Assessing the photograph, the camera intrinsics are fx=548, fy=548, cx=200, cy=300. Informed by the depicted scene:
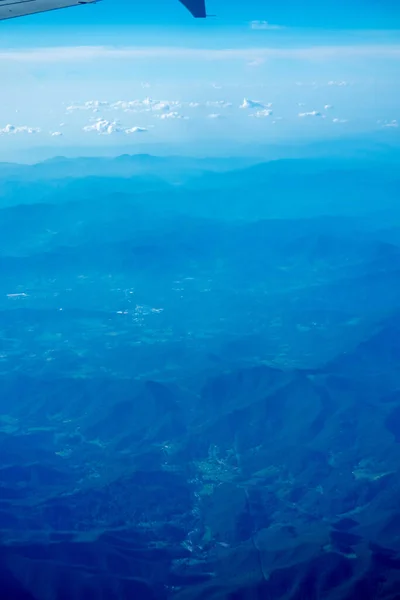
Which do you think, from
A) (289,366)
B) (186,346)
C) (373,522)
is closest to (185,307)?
(186,346)

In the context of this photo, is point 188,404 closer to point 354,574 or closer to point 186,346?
point 186,346

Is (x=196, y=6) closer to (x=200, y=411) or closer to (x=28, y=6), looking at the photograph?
(x=28, y=6)

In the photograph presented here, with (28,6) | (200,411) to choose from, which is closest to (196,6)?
(28,6)

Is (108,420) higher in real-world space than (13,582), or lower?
lower

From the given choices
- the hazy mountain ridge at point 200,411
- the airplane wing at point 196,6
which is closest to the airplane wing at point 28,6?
the airplane wing at point 196,6

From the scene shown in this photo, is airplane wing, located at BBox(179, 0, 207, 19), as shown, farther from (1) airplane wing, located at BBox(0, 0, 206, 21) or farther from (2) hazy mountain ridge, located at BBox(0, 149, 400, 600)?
(2) hazy mountain ridge, located at BBox(0, 149, 400, 600)

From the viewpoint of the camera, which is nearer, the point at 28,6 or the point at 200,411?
the point at 28,6

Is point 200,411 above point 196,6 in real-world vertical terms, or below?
below

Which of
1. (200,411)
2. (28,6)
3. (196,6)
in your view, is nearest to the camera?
(28,6)

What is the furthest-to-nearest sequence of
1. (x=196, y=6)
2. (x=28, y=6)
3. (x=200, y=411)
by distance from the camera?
(x=200, y=411) < (x=196, y=6) < (x=28, y=6)

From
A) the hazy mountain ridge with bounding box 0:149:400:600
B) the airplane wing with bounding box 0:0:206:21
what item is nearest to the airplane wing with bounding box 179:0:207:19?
the airplane wing with bounding box 0:0:206:21

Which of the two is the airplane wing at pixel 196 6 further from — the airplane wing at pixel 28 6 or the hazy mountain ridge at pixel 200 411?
the hazy mountain ridge at pixel 200 411
